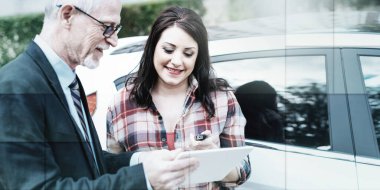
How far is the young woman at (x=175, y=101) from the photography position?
61.7 inches

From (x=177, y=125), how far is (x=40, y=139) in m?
0.56

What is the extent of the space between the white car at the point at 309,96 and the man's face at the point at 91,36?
1.05 ft

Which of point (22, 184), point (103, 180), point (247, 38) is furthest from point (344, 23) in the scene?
point (22, 184)

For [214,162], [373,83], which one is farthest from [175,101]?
[373,83]

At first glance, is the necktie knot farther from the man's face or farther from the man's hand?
the man's hand

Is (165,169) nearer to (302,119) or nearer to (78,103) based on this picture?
(78,103)

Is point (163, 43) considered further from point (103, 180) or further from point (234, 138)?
point (103, 180)

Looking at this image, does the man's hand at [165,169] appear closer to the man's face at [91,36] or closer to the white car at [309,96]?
the man's face at [91,36]

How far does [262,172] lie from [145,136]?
0.46 meters

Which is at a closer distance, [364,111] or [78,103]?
[78,103]

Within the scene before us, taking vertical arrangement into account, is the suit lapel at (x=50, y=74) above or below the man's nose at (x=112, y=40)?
below

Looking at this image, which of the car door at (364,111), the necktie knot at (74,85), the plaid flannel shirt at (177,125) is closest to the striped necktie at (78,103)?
the necktie knot at (74,85)

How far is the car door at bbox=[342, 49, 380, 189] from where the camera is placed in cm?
175

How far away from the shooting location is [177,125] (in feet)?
5.25
